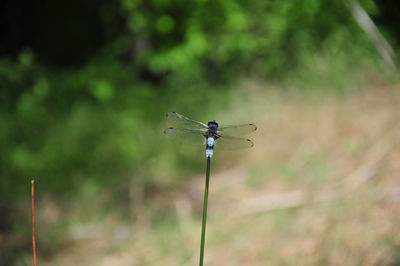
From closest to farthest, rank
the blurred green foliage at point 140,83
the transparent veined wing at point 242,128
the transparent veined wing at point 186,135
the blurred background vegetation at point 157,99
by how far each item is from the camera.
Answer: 1. the transparent veined wing at point 242,128
2. the transparent veined wing at point 186,135
3. the blurred background vegetation at point 157,99
4. the blurred green foliage at point 140,83

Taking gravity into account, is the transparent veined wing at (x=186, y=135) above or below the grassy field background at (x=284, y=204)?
below

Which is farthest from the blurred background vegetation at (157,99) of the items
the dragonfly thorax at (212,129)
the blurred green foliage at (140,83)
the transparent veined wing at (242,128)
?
the dragonfly thorax at (212,129)

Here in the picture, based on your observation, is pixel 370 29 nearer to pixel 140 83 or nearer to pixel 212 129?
pixel 212 129

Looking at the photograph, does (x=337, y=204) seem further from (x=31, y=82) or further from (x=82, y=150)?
(x=31, y=82)

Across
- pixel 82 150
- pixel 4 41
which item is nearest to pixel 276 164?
pixel 82 150

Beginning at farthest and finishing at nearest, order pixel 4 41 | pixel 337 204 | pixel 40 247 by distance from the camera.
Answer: pixel 4 41
pixel 40 247
pixel 337 204

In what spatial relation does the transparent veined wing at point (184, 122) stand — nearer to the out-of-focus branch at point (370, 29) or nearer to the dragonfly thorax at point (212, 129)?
the dragonfly thorax at point (212, 129)

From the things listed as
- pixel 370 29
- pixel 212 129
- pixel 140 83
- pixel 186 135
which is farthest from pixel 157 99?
pixel 212 129

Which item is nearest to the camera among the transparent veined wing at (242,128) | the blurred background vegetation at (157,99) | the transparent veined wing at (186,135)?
the transparent veined wing at (242,128)
